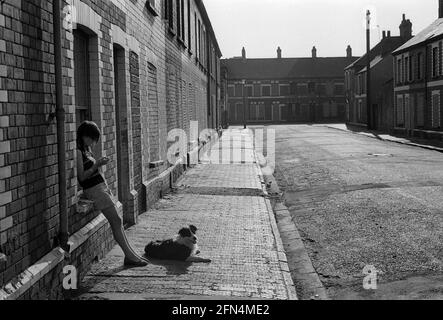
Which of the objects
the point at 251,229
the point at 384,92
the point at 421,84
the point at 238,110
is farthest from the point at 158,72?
the point at 238,110

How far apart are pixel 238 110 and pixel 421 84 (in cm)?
5189

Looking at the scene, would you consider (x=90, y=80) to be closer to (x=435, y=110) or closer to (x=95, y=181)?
(x=95, y=181)

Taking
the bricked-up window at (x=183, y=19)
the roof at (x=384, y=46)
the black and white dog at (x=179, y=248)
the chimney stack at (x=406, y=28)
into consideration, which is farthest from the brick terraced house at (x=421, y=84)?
the black and white dog at (x=179, y=248)

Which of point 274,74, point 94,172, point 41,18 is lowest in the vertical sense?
point 94,172

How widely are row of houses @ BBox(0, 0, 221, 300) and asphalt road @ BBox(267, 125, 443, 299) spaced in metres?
2.97

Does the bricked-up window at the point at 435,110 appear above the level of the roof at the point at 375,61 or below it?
below

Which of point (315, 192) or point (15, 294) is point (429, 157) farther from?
point (15, 294)

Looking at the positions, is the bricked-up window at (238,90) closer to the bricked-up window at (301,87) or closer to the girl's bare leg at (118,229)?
the bricked-up window at (301,87)

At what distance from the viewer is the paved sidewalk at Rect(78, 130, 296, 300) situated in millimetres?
5941

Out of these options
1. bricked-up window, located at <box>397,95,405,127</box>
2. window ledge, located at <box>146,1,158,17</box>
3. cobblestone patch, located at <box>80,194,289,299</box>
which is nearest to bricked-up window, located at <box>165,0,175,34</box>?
window ledge, located at <box>146,1,158,17</box>

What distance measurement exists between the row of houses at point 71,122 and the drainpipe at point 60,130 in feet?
0.11

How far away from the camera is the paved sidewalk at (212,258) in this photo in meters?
5.94

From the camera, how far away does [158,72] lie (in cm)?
1326
